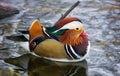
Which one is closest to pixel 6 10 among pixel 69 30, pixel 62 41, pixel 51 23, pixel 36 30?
pixel 51 23

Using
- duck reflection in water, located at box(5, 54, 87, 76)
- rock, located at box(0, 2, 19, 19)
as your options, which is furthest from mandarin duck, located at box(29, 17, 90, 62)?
rock, located at box(0, 2, 19, 19)

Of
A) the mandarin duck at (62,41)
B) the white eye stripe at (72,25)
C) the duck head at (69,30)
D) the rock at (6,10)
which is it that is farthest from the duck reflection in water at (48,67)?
the rock at (6,10)

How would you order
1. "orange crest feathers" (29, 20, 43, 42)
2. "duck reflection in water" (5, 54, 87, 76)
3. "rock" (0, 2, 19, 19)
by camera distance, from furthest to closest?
"rock" (0, 2, 19, 19), "orange crest feathers" (29, 20, 43, 42), "duck reflection in water" (5, 54, 87, 76)

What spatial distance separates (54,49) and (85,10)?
3471 millimetres

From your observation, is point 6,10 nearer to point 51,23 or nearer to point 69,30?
point 51,23

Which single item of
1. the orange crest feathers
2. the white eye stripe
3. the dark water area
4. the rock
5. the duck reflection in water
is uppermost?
the white eye stripe

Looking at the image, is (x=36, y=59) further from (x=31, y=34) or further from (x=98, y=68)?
(x=98, y=68)

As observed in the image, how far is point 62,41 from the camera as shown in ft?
25.8

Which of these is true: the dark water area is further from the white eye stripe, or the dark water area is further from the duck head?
the white eye stripe

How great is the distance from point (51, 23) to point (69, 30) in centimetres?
230

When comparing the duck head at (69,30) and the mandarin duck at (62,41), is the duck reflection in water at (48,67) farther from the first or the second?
the duck head at (69,30)

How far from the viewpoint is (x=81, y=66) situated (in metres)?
7.96

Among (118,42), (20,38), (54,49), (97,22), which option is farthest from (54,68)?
(97,22)

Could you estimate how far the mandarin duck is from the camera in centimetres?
777
